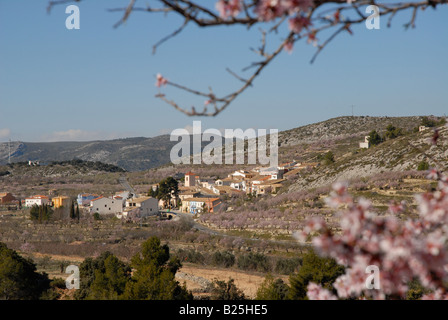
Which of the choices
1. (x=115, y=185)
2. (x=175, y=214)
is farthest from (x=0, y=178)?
(x=175, y=214)

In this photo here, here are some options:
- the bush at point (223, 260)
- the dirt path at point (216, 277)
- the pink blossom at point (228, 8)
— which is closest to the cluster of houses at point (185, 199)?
→ the bush at point (223, 260)

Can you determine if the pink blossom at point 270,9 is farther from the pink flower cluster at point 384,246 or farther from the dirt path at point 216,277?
the dirt path at point 216,277

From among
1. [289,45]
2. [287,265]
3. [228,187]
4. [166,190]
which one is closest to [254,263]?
[287,265]

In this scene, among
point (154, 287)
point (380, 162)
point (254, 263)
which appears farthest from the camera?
point (380, 162)

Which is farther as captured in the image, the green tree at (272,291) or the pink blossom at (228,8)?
the green tree at (272,291)

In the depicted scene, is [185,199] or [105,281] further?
[185,199]

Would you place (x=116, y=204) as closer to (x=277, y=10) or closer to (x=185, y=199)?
(x=185, y=199)

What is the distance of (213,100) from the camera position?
9.15 feet

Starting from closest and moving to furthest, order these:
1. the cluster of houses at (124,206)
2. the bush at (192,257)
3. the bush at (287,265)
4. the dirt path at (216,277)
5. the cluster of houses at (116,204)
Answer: the dirt path at (216,277)
the bush at (287,265)
the bush at (192,257)
the cluster of houses at (124,206)
the cluster of houses at (116,204)

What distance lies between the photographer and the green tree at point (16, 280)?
16094 mm

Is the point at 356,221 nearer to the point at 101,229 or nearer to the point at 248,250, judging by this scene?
the point at 248,250

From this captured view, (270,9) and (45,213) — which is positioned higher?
(270,9)

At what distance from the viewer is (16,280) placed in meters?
16.6
